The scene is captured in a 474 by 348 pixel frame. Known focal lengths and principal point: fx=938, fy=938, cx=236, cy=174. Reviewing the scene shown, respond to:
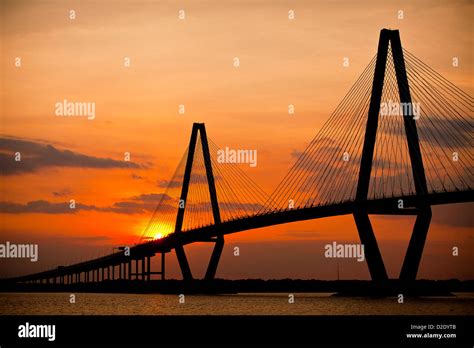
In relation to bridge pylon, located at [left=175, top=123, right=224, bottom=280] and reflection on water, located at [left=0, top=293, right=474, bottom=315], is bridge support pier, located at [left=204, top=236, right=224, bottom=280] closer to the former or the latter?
bridge pylon, located at [left=175, top=123, right=224, bottom=280]

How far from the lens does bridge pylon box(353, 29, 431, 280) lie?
41344mm

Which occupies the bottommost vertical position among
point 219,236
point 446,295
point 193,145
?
point 446,295

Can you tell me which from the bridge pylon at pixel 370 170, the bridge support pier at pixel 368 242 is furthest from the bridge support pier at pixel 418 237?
the bridge support pier at pixel 368 242

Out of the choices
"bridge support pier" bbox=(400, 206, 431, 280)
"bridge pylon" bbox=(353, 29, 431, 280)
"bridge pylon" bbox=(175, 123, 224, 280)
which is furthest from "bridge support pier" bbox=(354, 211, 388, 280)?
"bridge pylon" bbox=(175, 123, 224, 280)

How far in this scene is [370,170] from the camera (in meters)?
41.7

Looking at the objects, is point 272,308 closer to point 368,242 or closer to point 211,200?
point 368,242

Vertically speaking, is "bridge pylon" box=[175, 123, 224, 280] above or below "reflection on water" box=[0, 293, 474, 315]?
above

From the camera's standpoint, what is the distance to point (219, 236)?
60.7 metres

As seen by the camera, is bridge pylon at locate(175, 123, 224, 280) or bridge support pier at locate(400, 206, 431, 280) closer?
bridge support pier at locate(400, 206, 431, 280)
